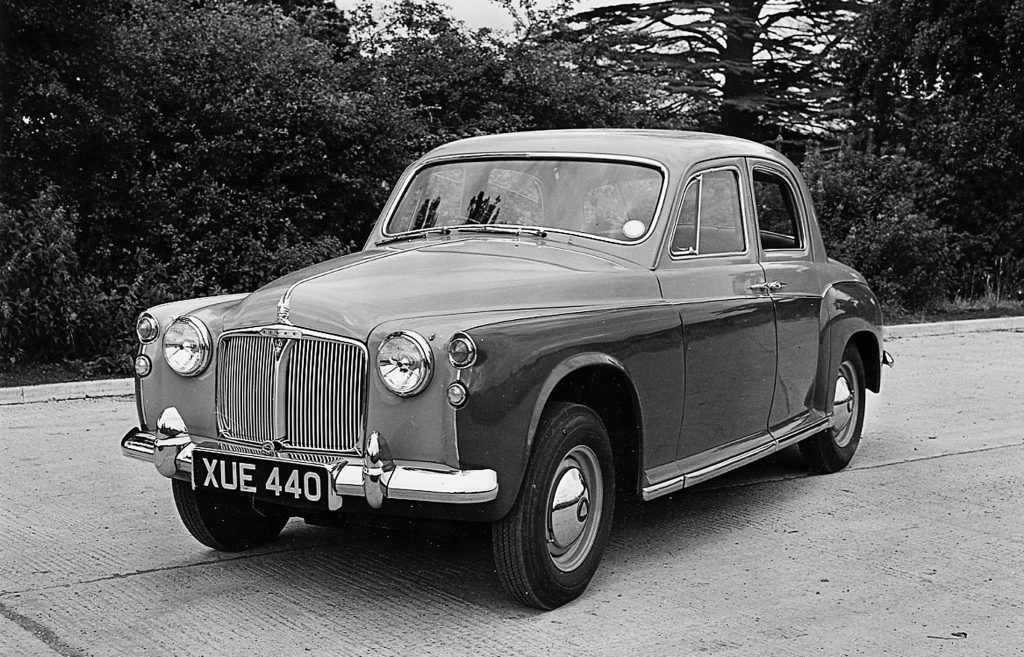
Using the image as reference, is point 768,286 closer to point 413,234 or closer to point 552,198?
point 552,198

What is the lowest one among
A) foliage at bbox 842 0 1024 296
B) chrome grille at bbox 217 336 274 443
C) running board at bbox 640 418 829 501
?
running board at bbox 640 418 829 501

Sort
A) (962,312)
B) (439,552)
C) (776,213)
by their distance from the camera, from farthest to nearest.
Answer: (962,312) < (776,213) < (439,552)

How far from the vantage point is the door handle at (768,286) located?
567 cm

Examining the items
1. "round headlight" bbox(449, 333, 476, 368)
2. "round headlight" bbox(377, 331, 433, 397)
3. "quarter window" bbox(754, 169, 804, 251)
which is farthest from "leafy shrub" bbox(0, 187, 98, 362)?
"round headlight" bbox(449, 333, 476, 368)

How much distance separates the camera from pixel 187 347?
4551 millimetres

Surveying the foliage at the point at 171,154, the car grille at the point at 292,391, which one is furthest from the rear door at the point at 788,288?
the foliage at the point at 171,154

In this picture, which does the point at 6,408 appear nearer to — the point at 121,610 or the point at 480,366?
the point at 121,610

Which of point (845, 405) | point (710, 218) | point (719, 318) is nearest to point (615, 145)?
point (710, 218)

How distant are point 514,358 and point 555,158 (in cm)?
162

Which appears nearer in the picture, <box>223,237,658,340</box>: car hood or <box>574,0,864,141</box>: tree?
<box>223,237,658,340</box>: car hood

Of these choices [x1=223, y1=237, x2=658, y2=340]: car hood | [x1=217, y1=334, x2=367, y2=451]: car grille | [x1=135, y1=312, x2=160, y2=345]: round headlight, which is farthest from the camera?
[x1=135, y1=312, x2=160, y2=345]: round headlight

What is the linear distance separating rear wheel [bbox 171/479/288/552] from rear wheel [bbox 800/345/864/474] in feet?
10.5

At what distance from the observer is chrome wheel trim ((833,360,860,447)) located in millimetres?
6750

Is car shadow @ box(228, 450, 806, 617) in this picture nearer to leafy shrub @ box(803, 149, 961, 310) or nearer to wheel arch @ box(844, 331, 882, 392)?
wheel arch @ box(844, 331, 882, 392)
